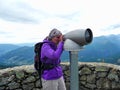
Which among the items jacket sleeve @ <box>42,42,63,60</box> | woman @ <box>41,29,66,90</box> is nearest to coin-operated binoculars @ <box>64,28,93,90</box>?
jacket sleeve @ <box>42,42,63,60</box>

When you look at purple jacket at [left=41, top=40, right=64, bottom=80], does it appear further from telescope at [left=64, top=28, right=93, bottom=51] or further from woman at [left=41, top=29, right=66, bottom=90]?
telescope at [left=64, top=28, right=93, bottom=51]

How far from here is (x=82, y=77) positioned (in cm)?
909

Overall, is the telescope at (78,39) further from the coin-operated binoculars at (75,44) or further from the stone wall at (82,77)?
the stone wall at (82,77)

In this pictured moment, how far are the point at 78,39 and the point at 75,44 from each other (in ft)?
0.29

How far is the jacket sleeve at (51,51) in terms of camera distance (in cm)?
468

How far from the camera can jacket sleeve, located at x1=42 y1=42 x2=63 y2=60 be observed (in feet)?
15.4

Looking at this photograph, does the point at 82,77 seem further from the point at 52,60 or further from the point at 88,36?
the point at 88,36

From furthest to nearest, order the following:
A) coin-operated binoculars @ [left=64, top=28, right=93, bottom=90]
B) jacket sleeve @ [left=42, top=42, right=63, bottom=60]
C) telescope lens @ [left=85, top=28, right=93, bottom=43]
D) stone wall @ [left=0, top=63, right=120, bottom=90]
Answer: stone wall @ [left=0, top=63, right=120, bottom=90] → jacket sleeve @ [left=42, top=42, right=63, bottom=60] → telescope lens @ [left=85, top=28, right=93, bottom=43] → coin-operated binoculars @ [left=64, top=28, right=93, bottom=90]

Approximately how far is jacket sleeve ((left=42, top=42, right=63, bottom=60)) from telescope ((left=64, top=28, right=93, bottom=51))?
0.53ft

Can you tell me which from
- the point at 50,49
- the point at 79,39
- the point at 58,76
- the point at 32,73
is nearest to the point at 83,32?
the point at 79,39

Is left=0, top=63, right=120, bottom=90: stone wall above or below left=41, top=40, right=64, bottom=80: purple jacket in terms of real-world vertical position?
below

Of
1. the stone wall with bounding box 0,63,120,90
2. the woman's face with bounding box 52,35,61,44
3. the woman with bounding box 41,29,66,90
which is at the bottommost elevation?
the stone wall with bounding box 0,63,120,90

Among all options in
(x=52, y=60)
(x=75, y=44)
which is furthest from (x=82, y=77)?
(x=75, y=44)

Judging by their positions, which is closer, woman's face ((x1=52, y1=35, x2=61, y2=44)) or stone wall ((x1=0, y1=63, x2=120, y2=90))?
woman's face ((x1=52, y1=35, x2=61, y2=44))
